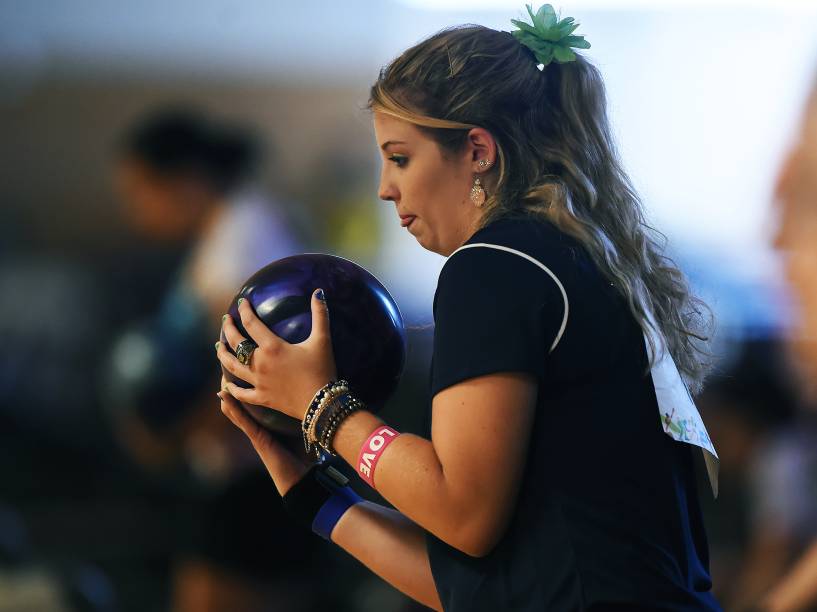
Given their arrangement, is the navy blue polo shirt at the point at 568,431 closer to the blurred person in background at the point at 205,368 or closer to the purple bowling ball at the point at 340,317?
the purple bowling ball at the point at 340,317

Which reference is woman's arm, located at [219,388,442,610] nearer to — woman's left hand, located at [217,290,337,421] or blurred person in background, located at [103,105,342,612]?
woman's left hand, located at [217,290,337,421]

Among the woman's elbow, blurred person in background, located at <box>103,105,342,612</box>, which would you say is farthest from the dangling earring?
blurred person in background, located at <box>103,105,342,612</box>

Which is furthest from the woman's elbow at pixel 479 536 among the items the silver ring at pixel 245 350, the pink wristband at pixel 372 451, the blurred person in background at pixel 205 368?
the blurred person in background at pixel 205 368

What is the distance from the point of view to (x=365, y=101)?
1.53 meters

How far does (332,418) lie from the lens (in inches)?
52.8

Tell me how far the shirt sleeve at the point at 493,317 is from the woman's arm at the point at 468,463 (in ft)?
0.06

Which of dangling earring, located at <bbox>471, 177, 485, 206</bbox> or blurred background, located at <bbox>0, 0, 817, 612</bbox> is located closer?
dangling earring, located at <bbox>471, 177, 485, 206</bbox>

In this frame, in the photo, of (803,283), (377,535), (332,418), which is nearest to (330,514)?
(377,535)

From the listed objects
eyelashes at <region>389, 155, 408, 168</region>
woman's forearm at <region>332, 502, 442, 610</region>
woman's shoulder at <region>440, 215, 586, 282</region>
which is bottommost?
woman's forearm at <region>332, 502, 442, 610</region>

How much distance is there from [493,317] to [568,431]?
168mm

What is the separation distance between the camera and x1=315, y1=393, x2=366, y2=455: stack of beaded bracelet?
1.34m

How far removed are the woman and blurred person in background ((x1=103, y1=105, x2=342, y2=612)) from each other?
1568 millimetres

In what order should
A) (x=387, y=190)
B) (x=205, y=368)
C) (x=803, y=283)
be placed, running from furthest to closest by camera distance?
(x=205, y=368), (x=803, y=283), (x=387, y=190)

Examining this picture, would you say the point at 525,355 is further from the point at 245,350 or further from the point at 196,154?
the point at 196,154
